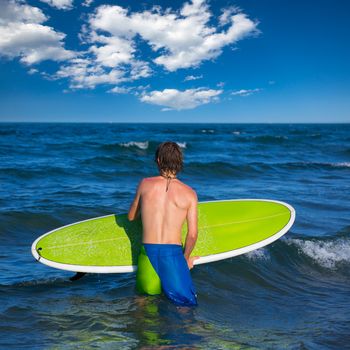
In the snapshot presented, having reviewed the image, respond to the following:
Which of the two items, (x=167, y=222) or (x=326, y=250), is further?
(x=326, y=250)

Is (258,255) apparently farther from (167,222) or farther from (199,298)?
(167,222)

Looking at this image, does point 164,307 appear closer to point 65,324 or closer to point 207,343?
point 207,343

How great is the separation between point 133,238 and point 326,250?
9.75 feet

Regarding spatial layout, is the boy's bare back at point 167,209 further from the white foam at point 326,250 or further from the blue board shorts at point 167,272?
the white foam at point 326,250

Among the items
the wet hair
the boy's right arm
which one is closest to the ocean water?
the boy's right arm

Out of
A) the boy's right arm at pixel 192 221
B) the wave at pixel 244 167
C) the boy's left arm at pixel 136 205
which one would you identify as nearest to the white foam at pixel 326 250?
the boy's right arm at pixel 192 221

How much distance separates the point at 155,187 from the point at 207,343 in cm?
126

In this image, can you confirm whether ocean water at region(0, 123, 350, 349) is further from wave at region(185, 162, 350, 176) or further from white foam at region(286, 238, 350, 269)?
wave at region(185, 162, 350, 176)

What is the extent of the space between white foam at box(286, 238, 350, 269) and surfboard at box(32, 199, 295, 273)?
1.12m

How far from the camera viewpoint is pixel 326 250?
5383 millimetres

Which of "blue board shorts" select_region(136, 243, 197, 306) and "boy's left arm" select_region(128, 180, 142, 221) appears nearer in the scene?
"blue board shorts" select_region(136, 243, 197, 306)

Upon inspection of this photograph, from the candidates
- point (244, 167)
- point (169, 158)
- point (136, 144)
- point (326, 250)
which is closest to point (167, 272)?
point (169, 158)

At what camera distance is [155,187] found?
306 cm

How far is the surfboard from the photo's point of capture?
3.81 m
